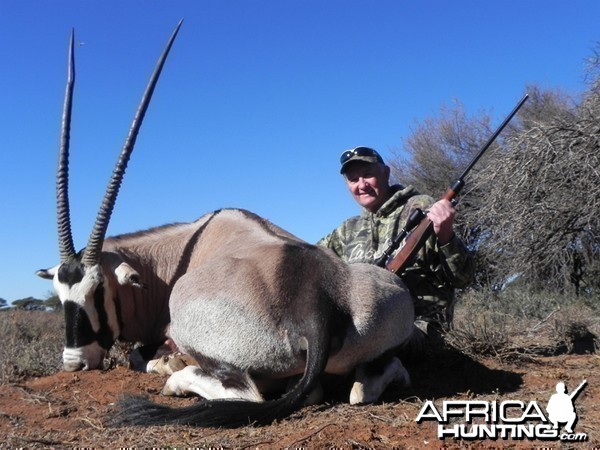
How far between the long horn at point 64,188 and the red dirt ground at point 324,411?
94 cm

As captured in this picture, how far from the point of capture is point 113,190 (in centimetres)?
520

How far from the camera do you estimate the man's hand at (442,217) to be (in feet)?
15.1

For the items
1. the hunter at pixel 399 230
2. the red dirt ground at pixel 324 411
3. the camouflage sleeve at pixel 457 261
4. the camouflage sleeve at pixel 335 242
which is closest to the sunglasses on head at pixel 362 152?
the hunter at pixel 399 230

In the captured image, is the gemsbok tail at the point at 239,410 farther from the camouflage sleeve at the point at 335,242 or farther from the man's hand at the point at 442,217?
the camouflage sleeve at the point at 335,242

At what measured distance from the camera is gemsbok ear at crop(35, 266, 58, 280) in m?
5.34

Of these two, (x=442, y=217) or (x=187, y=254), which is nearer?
(x=442, y=217)

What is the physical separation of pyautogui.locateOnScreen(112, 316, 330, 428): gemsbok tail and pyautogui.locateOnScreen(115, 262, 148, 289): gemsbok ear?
1.71m

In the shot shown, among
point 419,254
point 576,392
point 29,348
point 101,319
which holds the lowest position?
point 29,348

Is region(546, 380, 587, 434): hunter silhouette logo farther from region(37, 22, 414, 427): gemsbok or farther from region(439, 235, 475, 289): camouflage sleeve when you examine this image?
region(439, 235, 475, 289): camouflage sleeve

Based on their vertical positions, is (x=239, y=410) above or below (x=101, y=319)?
above

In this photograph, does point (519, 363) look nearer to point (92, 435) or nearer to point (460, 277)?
point (460, 277)

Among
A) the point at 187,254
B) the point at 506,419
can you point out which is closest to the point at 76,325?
the point at 187,254

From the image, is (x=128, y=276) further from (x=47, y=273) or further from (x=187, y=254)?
(x=47, y=273)

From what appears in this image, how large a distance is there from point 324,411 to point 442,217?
1.73m
